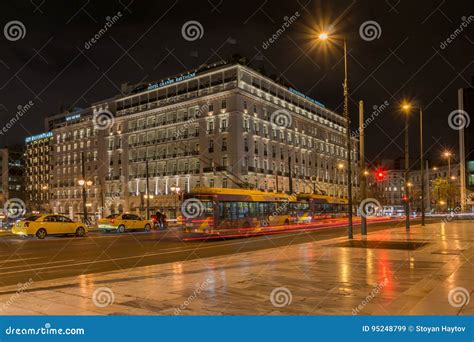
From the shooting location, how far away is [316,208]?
149 ft

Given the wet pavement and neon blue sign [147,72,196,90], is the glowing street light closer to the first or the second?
the wet pavement

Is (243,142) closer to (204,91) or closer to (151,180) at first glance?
(204,91)

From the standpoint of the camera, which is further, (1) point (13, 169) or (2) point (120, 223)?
(1) point (13, 169)

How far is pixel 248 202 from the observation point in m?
31.1

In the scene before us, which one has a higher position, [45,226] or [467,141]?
[467,141]

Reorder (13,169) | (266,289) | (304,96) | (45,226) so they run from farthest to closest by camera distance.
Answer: (13,169) → (304,96) → (45,226) → (266,289)

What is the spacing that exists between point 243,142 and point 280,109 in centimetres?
1332

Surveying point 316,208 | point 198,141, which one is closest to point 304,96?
point 198,141

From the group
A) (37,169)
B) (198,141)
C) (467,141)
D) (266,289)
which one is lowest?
(266,289)

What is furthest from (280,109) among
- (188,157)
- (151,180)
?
(151,180)

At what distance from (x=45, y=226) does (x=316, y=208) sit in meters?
25.0

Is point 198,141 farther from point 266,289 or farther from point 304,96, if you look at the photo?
point 266,289

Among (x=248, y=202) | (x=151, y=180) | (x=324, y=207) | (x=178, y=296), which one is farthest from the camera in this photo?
(x=151, y=180)

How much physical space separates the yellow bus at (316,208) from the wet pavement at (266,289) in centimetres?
2710
